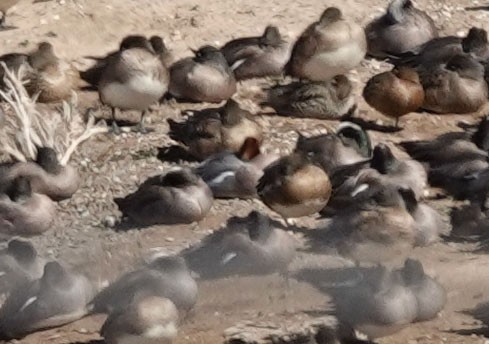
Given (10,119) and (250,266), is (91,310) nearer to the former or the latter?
(250,266)

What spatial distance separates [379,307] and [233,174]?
97.1 inches

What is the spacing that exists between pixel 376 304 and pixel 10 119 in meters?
4.30

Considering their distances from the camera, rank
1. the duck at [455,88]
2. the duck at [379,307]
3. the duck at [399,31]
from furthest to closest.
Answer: the duck at [399,31], the duck at [455,88], the duck at [379,307]

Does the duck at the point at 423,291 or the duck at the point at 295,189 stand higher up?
the duck at the point at 423,291

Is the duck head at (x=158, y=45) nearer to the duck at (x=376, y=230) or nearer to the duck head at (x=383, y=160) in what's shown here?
the duck head at (x=383, y=160)

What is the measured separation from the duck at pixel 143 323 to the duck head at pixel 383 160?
2890 millimetres

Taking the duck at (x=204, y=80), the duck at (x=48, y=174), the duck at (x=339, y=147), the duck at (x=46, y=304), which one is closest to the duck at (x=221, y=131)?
the duck at (x=339, y=147)

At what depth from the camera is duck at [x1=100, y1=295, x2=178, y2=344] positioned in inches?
399

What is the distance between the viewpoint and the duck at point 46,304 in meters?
10.5

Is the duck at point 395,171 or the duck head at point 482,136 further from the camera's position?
the duck head at point 482,136

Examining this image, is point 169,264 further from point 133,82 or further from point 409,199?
point 133,82

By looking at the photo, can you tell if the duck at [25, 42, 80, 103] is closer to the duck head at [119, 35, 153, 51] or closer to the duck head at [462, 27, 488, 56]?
the duck head at [119, 35, 153, 51]

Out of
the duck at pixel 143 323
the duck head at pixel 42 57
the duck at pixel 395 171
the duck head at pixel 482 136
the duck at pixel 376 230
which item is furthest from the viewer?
the duck head at pixel 42 57

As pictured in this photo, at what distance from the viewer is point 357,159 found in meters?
13.1
